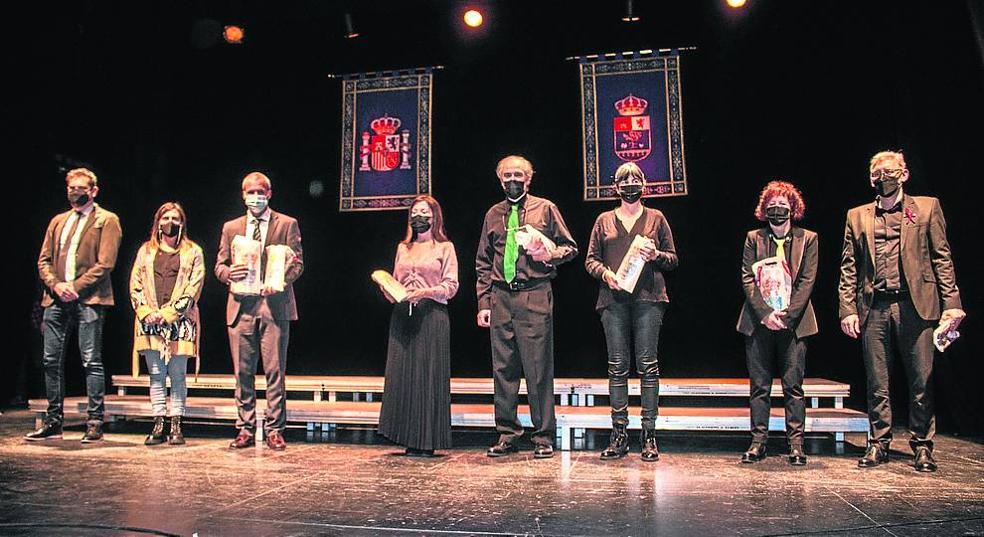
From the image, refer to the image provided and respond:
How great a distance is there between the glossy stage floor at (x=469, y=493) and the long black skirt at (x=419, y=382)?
19 centimetres

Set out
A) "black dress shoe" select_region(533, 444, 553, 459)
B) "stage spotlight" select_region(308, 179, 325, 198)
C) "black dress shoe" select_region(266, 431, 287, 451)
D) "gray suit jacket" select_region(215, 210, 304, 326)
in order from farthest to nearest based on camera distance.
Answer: "stage spotlight" select_region(308, 179, 325, 198) → "gray suit jacket" select_region(215, 210, 304, 326) → "black dress shoe" select_region(266, 431, 287, 451) → "black dress shoe" select_region(533, 444, 553, 459)

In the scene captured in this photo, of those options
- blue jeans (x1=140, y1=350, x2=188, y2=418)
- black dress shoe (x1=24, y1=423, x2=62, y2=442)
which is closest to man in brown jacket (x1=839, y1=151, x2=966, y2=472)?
blue jeans (x1=140, y1=350, x2=188, y2=418)

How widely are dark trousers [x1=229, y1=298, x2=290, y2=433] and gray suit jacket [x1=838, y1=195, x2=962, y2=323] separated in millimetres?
3428

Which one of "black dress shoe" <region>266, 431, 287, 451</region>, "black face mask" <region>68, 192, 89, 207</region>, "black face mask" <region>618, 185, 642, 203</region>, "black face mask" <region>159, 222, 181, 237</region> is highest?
"black face mask" <region>68, 192, 89, 207</region>

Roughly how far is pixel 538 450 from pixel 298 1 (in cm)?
443

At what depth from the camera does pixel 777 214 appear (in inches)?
161

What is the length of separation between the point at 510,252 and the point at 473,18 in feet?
10.2

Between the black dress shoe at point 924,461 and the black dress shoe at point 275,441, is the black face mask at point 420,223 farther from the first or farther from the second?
the black dress shoe at point 924,461

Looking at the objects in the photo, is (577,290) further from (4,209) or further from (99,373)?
(4,209)

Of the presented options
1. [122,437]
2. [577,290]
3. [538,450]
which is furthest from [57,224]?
[577,290]

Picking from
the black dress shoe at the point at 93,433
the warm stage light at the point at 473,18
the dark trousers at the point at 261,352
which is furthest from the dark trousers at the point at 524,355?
the warm stage light at the point at 473,18

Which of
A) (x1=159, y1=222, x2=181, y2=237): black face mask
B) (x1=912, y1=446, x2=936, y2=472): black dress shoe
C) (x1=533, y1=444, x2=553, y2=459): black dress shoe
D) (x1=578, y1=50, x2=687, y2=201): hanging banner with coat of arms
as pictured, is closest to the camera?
(x1=912, y1=446, x2=936, y2=472): black dress shoe

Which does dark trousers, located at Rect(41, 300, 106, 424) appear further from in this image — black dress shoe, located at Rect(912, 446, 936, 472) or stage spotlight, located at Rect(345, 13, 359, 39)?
black dress shoe, located at Rect(912, 446, 936, 472)

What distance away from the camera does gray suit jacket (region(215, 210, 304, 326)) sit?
4648 mm
